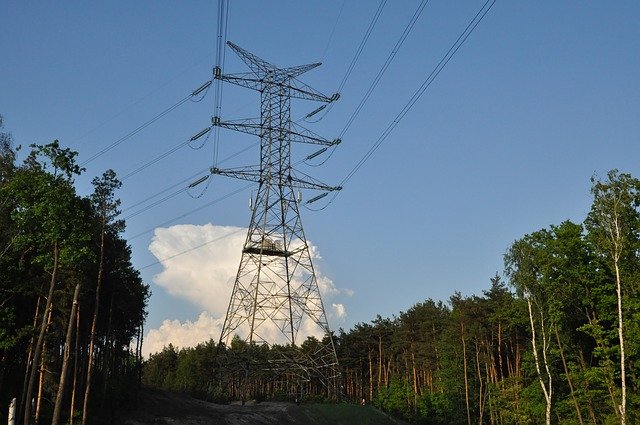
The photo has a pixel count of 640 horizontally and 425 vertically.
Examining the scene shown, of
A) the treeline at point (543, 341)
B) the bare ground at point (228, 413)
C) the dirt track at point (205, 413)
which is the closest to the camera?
the treeline at point (543, 341)

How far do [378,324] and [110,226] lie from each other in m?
60.9

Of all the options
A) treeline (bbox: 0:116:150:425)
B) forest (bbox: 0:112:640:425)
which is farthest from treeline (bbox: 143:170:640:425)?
treeline (bbox: 0:116:150:425)

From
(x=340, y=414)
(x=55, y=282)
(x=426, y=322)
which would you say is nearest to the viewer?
(x=55, y=282)

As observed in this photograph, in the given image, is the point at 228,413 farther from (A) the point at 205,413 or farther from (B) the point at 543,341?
(B) the point at 543,341

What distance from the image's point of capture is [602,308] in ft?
137

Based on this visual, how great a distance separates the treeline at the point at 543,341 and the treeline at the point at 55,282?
395 inches

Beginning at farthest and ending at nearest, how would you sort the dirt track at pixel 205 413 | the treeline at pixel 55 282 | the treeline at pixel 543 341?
the dirt track at pixel 205 413, the treeline at pixel 543 341, the treeline at pixel 55 282

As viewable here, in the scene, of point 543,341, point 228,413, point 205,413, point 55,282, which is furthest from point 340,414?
point 55,282

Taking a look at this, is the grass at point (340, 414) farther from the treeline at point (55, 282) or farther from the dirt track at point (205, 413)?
the treeline at point (55, 282)

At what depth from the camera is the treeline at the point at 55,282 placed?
88.1ft

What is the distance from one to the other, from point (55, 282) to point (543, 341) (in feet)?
105

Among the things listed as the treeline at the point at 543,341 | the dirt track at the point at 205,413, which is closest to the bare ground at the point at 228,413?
the dirt track at the point at 205,413

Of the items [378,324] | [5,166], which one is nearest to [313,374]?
[5,166]

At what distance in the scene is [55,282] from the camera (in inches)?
1147
